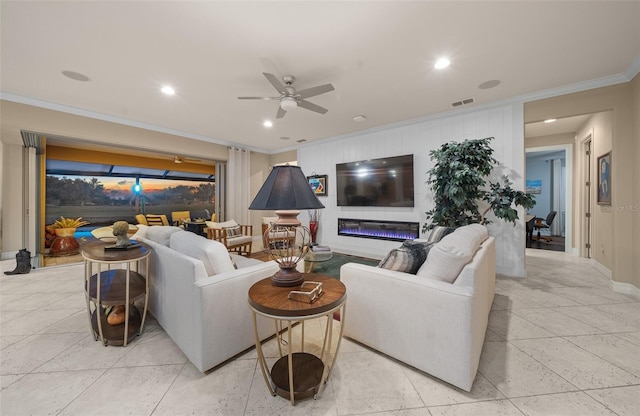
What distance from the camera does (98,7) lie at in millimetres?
1809

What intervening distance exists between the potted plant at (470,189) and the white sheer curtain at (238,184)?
4.45 meters

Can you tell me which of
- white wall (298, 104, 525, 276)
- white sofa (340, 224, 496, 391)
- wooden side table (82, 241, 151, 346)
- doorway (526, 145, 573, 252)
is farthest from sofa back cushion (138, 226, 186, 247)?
doorway (526, 145, 573, 252)

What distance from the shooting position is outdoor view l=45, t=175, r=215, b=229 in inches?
291

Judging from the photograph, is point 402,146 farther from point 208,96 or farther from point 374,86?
point 208,96

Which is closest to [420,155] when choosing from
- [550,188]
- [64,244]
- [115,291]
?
[115,291]

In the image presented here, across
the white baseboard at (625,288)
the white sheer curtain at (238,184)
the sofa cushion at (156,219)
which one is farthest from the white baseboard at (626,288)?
the sofa cushion at (156,219)

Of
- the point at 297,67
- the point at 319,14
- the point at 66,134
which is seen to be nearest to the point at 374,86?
the point at 297,67

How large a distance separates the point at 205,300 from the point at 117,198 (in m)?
9.42

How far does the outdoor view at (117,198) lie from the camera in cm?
740

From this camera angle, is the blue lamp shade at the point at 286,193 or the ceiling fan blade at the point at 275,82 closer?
the blue lamp shade at the point at 286,193

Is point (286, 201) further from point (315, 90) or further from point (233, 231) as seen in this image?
point (233, 231)

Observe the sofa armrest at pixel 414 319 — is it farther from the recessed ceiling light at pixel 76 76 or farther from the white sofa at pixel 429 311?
the recessed ceiling light at pixel 76 76

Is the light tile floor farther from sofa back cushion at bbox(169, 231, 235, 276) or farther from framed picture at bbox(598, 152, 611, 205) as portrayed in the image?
framed picture at bbox(598, 152, 611, 205)

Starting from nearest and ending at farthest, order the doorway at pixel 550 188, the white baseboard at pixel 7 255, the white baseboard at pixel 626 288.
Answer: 1. the white baseboard at pixel 626 288
2. the white baseboard at pixel 7 255
3. the doorway at pixel 550 188
